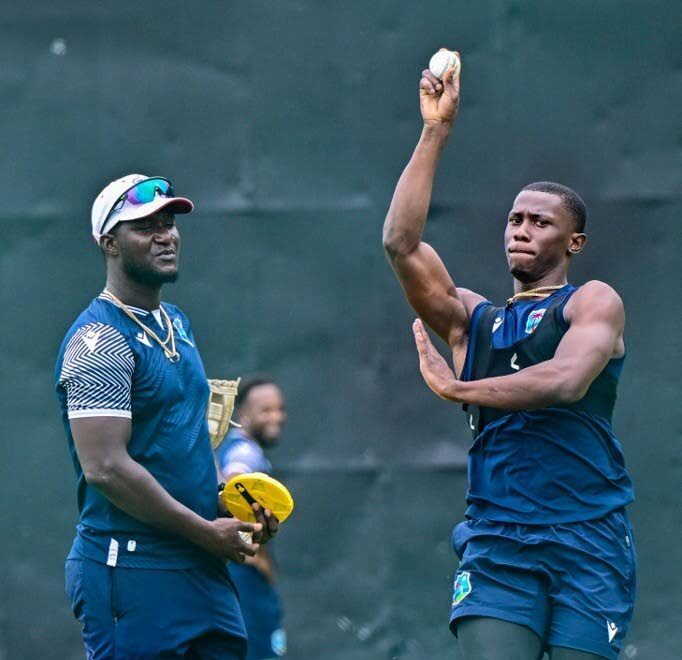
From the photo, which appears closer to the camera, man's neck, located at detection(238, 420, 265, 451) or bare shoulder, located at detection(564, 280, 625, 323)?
bare shoulder, located at detection(564, 280, 625, 323)

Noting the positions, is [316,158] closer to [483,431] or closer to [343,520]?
[343,520]

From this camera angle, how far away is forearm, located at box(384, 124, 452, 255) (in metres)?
4.54

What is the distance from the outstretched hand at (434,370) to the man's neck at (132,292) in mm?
881

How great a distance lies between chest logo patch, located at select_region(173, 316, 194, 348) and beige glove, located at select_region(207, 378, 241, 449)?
0.22m

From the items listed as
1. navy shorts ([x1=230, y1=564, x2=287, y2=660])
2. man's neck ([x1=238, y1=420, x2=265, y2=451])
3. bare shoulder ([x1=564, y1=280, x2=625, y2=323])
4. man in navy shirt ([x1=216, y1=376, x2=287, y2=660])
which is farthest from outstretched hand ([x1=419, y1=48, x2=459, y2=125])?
navy shorts ([x1=230, y1=564, x2=287, y2=660])

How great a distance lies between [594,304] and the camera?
14.5ft

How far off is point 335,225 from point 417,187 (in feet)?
7.09

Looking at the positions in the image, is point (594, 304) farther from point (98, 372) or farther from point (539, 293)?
point (98, 372)

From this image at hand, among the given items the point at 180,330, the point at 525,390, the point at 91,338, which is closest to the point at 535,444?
the point at 525,390

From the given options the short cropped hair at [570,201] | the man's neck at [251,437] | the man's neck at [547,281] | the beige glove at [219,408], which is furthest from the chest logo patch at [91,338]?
the man's neck at [251,437]

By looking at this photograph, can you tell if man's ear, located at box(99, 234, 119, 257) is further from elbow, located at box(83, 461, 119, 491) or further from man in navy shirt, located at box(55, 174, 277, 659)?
elbow, located at box(83, 461, 119, 491)

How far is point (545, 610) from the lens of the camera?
427 cm

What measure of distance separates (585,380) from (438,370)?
0.47m

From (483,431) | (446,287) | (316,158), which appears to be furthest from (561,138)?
(483,431)
